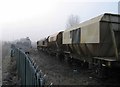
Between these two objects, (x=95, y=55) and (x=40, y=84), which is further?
(x=95, y=55)

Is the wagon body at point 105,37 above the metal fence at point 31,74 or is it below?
above

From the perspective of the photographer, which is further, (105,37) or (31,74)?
(105,37)

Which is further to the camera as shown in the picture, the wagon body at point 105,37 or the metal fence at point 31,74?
the wagon body at point 105,37

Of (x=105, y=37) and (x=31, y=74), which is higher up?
(x=105, y=37)

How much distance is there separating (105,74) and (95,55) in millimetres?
1084

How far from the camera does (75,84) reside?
10.8 m

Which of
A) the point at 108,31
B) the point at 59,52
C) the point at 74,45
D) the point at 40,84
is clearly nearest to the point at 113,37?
the point at 108,31

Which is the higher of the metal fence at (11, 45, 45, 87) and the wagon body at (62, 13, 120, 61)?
the wagon body at (62, 13, 120, 61)

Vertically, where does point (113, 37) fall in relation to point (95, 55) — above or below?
above

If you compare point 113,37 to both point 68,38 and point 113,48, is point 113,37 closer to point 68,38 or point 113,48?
point 113,48

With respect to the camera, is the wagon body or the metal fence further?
the wagon body

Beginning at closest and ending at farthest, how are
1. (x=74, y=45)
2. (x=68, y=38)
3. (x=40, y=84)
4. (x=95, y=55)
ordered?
(x=40, y=84) → (x=95, y=55) → (x=74, y=45) → (x=68, y=38)

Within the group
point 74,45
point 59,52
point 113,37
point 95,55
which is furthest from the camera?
point 59,52

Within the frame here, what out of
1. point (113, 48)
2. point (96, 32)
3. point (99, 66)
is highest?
point (96, 32)
